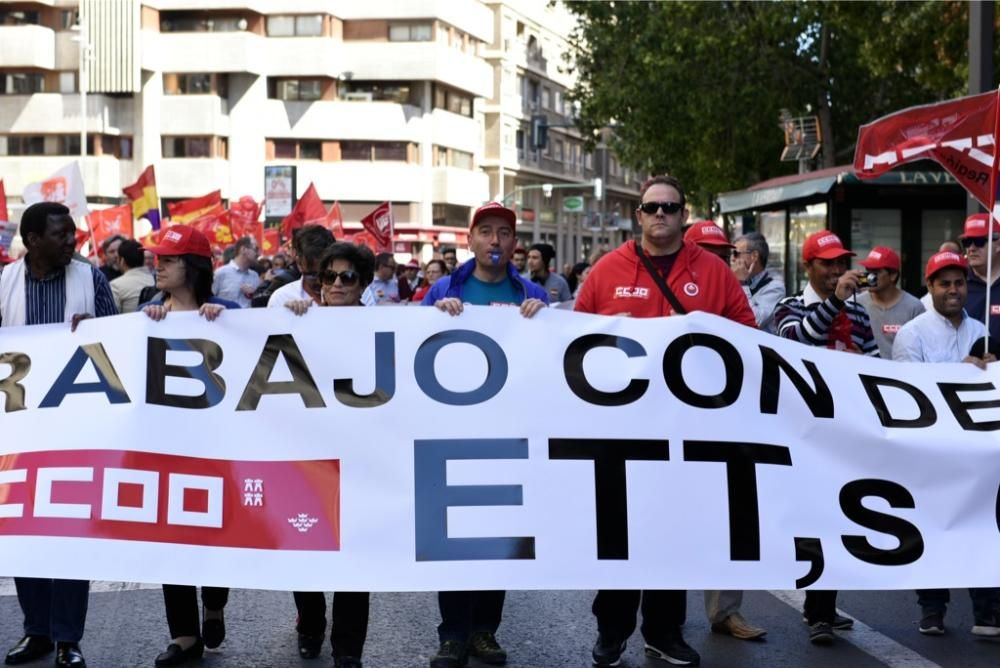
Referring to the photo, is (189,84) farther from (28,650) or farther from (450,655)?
(450,655)

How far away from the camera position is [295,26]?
218 feet

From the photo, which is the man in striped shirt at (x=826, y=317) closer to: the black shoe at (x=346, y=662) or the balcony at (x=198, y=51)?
the black shoe at (x=346, y=662)

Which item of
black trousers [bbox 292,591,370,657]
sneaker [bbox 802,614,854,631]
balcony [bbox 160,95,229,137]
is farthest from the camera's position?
balcony [bbox 160,95,229,137]

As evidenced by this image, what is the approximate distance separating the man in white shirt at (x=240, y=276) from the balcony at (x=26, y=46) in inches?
1843

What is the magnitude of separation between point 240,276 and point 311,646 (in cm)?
1238

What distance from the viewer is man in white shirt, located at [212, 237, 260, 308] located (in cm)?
1820

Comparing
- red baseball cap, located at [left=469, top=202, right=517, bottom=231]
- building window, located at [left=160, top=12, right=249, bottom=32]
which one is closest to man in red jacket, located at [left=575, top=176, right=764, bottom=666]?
red baseball cap, located at [left=469, top=202, right=517, bottom=231]

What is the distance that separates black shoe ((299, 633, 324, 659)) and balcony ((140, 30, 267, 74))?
5943cm

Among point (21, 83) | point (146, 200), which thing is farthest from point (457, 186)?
point (146, 200)

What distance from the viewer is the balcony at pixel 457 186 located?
70.1 metres

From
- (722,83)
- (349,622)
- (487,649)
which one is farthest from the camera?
(722,83)

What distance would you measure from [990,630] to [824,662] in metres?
0.97

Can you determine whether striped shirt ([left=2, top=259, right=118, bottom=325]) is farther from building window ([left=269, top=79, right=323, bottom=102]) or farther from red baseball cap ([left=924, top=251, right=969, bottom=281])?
building window ([left=269, top=79, right=323, bottom=102])

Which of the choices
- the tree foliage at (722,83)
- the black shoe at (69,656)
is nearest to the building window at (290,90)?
the tree foliage at (722,83)
